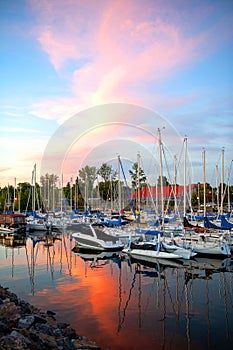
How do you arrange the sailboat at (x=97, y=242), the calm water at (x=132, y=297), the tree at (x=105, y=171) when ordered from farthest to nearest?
the tree at (x=105, y=171), the sailboat at (x=97, y=242), the calm water at (x=132, y=297)

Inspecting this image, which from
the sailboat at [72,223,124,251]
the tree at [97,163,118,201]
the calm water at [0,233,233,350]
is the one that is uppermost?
the tree at [97,163,118,201]

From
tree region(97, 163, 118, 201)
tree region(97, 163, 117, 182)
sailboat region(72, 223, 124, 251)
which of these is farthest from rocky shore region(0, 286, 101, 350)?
tree region(97, 163, 117, 182)

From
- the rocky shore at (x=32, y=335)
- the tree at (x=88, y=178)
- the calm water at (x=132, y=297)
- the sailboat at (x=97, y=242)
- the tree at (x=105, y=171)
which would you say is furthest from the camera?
the tree at (x=105, y=171)

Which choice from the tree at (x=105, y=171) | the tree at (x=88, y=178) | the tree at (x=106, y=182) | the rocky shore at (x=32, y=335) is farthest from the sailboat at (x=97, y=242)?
the tree at (x=105, y=171)

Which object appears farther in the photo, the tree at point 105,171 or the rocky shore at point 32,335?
the tree at point 105,171

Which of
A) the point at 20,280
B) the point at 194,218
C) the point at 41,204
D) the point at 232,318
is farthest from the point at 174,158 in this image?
the point at 41,204

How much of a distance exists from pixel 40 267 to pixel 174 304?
11.7 meters

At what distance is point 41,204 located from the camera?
69.8 meters

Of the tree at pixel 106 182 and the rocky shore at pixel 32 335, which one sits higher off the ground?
the tree at pixel 106 182

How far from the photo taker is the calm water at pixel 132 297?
11867mm

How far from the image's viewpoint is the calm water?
467 inches

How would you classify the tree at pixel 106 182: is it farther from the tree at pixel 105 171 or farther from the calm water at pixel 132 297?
the calm water at pixel 132 297

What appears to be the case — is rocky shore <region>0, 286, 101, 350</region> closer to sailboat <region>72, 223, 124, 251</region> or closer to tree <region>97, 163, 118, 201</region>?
sailboat <region>72, 223, 124, 251</region>

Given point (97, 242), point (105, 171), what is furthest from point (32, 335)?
point (105, 171)
